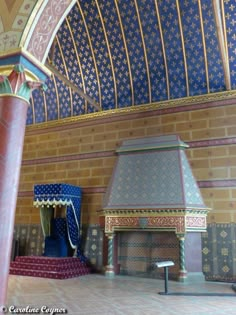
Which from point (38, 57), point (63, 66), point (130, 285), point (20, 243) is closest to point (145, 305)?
point (130, 285)

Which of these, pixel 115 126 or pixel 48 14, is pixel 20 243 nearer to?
pixel 115 126

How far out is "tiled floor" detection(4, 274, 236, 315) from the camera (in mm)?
4801

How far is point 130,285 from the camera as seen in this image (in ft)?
23.1

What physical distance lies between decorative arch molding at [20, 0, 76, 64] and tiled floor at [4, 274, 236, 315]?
3.59 meters

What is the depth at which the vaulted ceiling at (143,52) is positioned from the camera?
8.57 m

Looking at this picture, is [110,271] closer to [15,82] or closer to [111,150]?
[111,150]

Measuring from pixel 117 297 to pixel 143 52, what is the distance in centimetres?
650

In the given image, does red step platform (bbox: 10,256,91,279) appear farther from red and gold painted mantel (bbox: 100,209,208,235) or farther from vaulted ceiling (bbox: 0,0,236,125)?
vaulted ceiling (bbox: 0,0,236,125)

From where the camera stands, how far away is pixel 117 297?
5.67 m

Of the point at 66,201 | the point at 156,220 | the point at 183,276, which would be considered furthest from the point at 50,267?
the point at 183,276

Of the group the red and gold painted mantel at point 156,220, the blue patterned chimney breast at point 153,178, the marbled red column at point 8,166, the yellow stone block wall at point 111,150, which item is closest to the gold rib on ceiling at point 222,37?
the yellow stone block wall at point 111,150

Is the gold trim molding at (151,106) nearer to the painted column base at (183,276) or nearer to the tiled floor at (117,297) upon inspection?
the painted column base at (183,276)

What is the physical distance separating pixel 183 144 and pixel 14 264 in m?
5.48

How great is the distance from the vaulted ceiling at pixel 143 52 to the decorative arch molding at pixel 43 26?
387cm
